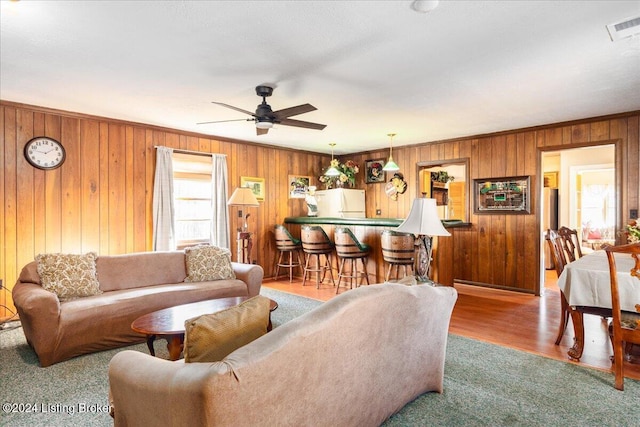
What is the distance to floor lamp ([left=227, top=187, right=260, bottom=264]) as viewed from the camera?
16.4 ft

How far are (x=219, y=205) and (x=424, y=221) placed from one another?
3.84 m

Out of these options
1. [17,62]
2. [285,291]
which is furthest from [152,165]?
[285,291]

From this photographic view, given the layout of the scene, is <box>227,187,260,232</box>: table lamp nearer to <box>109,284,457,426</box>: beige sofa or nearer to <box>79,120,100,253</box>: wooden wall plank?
<box>79,120,100,253</box>: wooden wall plank

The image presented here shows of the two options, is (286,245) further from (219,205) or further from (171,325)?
(171,325)

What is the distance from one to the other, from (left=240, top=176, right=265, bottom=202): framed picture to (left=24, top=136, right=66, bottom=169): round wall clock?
2.54 m

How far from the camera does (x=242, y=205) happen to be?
5.46 metres

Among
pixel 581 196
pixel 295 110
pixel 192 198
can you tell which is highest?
pixel 295 110

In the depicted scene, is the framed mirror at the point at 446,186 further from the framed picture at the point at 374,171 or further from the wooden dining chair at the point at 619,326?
the wooden dining chair at the point at 619,326

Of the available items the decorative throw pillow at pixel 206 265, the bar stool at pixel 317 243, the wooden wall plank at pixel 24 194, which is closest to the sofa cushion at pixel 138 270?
the decorative throw pillow at pixel 206 265

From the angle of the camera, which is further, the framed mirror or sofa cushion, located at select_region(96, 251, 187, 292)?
the framed mirror

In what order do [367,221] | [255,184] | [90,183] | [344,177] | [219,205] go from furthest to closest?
[344,177]
[255,184]
[219,205]
[367,221]
[90,183]

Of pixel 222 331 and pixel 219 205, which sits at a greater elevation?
pixel 219 205

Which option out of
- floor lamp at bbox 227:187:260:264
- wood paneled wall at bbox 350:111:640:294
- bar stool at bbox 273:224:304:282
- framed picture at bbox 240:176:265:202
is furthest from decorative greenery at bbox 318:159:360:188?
floor lamp at bbox 227:187:260:264

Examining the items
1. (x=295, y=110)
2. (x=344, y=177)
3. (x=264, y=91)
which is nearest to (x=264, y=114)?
(x=264, y=91)
